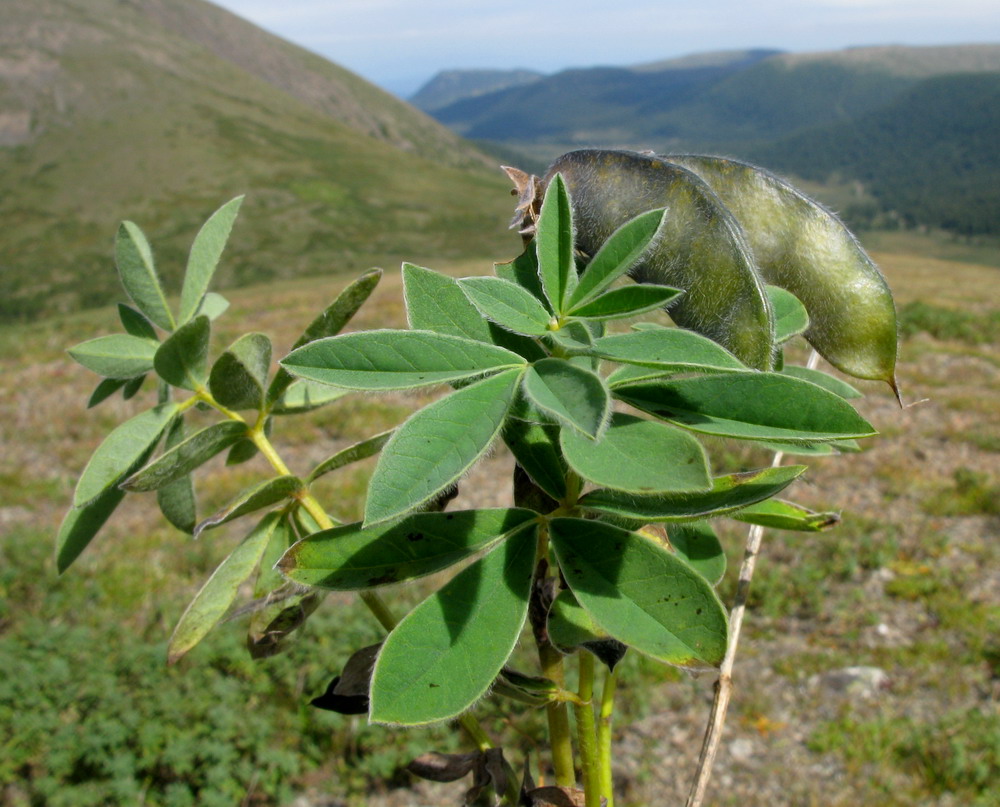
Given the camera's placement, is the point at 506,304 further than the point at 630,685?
No

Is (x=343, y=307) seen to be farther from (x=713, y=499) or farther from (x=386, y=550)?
(x=713, y=499)

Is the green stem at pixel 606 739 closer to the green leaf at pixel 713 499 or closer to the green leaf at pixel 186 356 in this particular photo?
the green leaf at pixel 713 499

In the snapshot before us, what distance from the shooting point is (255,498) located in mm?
795

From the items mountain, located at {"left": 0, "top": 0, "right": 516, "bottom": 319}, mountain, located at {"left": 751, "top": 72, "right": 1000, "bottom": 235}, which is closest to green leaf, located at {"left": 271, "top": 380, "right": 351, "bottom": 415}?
mountain, located at {"left": 0, "top": 0, "right": 516, "bottom": 319}

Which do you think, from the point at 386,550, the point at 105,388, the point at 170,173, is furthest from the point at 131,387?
the point at 170,173

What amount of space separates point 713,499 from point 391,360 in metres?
0.30

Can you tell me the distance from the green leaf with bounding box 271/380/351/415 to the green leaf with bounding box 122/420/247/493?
0.08 metres

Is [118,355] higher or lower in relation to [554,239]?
lower

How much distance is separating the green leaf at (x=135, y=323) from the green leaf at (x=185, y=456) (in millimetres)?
236

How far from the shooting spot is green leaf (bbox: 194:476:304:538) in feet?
2.47

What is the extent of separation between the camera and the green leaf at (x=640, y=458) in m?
0.56

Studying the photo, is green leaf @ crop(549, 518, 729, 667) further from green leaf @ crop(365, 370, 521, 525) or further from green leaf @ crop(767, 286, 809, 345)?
green leaf @ crop(767, 286, 809, 345)

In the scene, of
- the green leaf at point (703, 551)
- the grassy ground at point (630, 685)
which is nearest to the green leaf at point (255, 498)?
the green leaf at point (703, 551)

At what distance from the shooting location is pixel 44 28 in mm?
99375
